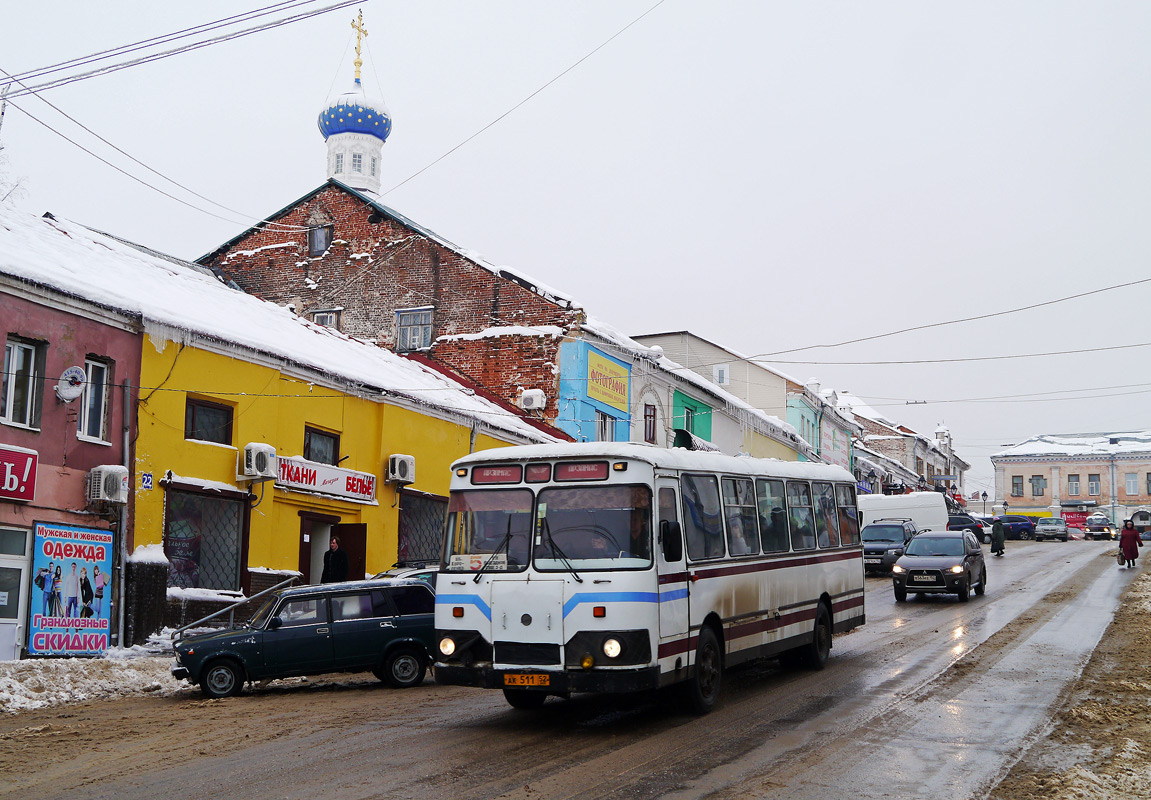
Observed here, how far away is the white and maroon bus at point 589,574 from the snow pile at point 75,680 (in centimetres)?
593

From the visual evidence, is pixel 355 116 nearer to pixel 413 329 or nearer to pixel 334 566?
pixel 413 329

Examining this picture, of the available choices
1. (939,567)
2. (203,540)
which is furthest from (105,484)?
(939,567)

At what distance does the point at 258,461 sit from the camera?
19.5 metres

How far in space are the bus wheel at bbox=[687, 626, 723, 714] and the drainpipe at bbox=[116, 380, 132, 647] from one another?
10.2 m

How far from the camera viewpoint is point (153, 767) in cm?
895

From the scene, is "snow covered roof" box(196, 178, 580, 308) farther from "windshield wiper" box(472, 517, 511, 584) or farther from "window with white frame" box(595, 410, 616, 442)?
"windshield wiper" box(472, 517, 511, 584)

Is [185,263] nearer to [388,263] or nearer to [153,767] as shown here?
[388,263]

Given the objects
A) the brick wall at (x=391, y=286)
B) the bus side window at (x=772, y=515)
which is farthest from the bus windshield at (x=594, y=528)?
the brick wall at (x=391, y=286)

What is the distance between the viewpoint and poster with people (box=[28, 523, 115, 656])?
15641mm

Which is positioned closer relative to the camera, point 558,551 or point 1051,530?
point 558,551

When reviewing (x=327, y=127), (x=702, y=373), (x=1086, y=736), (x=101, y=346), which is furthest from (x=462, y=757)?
(x=702, y=373)

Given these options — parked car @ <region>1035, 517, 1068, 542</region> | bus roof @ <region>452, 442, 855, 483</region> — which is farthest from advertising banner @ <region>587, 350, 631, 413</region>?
parked car @ <region>1035, 517, 1068, 542</region>

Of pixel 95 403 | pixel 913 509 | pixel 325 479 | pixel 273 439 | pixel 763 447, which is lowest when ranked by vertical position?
pixel 913 509

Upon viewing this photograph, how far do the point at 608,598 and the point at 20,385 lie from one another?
35.1ft
